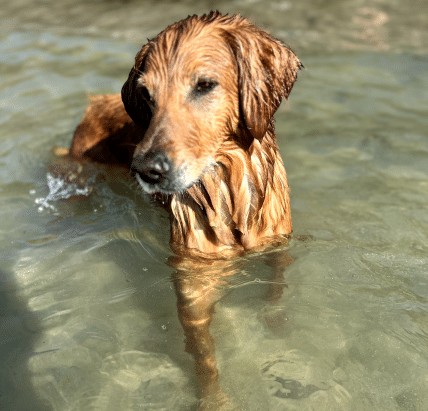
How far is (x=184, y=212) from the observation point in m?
4.04

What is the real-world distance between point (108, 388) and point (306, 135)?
4190 millimetres

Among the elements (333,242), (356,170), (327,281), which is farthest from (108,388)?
(356,170)

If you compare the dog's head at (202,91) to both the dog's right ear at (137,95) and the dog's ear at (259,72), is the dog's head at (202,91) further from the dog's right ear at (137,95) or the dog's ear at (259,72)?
the dog's right ear at (137,95)

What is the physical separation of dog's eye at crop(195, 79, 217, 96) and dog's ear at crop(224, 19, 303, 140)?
23 centimetres

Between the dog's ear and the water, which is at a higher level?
the dog's ear

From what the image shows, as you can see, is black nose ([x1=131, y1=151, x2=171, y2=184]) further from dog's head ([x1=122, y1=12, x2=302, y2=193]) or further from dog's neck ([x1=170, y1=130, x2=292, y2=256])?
dog's neck ([x1=170, y1=130, x2=292, y2=256])

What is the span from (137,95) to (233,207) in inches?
46.2

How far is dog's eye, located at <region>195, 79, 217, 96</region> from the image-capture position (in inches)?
133

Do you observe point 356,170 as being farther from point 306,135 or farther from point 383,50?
point 383,50

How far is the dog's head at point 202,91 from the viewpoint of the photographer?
3305mm

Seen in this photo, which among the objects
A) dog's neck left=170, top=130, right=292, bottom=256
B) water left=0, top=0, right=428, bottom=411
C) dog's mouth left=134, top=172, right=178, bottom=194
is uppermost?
dog's mouth left=134, top=172, right=178, bottom=194

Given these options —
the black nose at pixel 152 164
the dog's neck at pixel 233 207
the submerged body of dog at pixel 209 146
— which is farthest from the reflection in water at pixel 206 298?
the black nose at pixel 152 164

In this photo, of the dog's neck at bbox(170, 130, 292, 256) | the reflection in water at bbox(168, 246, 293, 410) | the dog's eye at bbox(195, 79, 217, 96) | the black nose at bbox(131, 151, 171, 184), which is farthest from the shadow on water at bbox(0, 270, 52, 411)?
the dog's eye at bbox(195, 79, 217, 96)

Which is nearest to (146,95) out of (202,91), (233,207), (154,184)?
(202,91)
